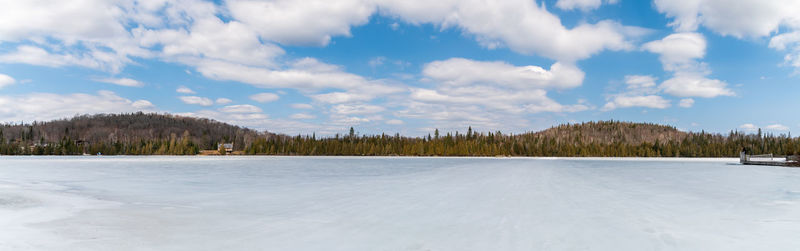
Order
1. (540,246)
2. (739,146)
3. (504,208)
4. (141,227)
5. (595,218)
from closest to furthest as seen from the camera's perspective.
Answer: (540,246) → (141,227) → (595,218) → (504,208) → (739,146)

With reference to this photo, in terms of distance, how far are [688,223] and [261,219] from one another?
14.6 metres

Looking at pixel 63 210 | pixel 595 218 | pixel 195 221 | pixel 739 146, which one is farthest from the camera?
pixel 739 146

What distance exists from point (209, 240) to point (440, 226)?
679cm

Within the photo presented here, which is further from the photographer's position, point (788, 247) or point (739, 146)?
point (739, 146)

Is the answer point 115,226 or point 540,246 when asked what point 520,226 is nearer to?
point 540,246

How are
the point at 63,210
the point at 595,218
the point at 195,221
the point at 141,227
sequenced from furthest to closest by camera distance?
the point at 63,210
the point at 595,218
the point at 195,221
the point at 141,227

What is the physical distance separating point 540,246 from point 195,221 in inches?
435

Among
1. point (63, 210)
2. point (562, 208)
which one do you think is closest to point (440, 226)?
point (562, 208)

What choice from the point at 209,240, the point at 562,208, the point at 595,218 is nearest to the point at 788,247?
the point at 595,218

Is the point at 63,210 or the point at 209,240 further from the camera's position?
the point at 63,210

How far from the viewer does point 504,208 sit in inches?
774

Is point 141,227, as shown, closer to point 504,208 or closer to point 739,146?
point 504,208

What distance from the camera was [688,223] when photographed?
52.2 ft

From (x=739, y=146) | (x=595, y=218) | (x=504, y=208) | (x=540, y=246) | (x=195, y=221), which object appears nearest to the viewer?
(x=540, y=246)
